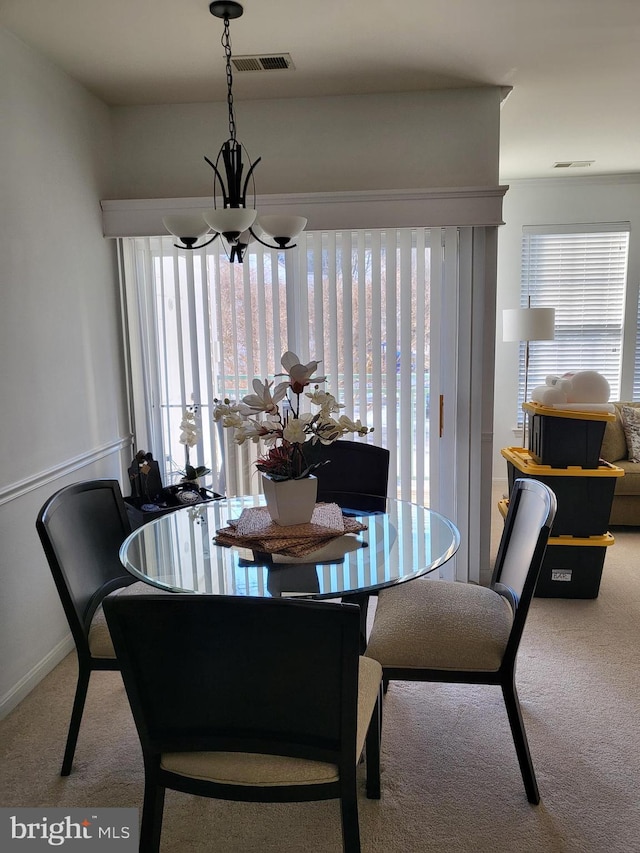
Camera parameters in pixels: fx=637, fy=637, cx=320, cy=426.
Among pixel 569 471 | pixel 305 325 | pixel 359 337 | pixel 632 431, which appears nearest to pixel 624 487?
pixel 632 431

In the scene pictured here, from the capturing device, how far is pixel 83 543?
2.21 metres

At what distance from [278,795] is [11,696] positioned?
1.52 m

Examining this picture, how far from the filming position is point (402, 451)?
11.0ft

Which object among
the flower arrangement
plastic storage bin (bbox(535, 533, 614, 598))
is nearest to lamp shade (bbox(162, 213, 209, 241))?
the flower arrangement

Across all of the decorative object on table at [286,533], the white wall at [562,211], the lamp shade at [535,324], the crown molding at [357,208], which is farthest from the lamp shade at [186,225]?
the white wall at [562,211]

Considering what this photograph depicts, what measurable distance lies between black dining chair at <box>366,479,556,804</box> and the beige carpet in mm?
151

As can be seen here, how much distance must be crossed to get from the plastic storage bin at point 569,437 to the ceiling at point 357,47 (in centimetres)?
159

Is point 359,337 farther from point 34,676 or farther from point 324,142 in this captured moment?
point 34,676

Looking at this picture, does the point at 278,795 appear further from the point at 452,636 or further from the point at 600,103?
the point at 600,103

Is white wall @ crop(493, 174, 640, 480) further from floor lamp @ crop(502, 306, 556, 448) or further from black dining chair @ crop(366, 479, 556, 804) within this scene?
black dining chair @ crop(366, 479, 556, 804)

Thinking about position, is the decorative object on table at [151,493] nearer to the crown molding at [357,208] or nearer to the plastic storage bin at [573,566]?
the crown molding at [357,208]

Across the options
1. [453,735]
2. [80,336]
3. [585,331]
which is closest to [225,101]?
[80,336]

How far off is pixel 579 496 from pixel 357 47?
2.34m

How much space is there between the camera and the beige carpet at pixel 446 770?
181cm
